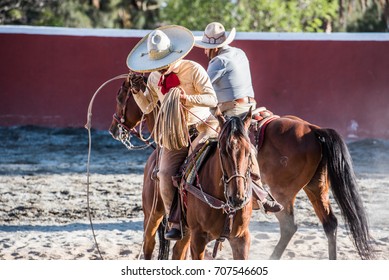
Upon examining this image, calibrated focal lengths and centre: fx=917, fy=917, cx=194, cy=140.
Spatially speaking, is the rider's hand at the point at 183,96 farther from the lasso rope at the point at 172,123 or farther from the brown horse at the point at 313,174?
the brown horse at the point at 313,174

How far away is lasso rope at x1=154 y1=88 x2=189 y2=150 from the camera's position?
6.11 meters

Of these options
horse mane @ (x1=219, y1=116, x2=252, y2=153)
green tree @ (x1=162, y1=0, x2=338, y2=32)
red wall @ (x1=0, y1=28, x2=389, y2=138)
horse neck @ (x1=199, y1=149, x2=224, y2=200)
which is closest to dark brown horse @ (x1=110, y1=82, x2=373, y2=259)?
horse neck @ (x1=199, y1=149, x2=224, y2=200)

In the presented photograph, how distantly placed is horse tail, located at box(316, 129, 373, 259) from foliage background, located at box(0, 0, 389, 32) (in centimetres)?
1392

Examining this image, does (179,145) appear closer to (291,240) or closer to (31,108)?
(291,240)

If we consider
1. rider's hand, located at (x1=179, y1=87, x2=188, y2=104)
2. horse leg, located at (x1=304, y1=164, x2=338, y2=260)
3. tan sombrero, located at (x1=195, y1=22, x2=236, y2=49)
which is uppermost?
tan sombrero, located at (x1=195, y1=22, x2=236, y2=49)

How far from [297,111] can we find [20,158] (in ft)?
14.4

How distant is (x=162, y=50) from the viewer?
644 centimetres

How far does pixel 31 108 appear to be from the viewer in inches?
576

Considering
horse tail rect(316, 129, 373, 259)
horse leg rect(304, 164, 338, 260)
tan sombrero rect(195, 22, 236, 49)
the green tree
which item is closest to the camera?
horse tail rect(316, 129, 373, 259)

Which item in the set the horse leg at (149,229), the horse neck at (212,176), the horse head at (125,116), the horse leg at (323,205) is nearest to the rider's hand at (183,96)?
the horse neck at (212,176)

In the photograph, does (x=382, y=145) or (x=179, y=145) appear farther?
(x=382, y=145)

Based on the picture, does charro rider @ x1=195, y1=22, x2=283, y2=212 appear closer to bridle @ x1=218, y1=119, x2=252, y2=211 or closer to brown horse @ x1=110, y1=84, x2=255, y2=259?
brown horse @ x1=110, y1=84, x2=255, y2=259

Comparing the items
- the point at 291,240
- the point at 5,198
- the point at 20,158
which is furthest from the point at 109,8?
the point at 291,240

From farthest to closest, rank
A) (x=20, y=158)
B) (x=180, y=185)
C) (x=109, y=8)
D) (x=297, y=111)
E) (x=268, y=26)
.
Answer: (x=109, y=8)
(x=268, y=26)
(x=297, y=111)
(x=20, y=158)
(x=180, y=185)
